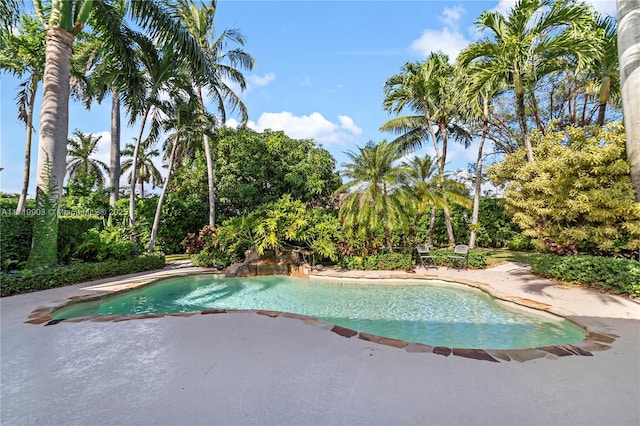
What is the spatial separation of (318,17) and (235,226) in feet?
25.7

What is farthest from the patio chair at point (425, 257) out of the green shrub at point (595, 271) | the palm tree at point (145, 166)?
the palm tree at point (145, 166)

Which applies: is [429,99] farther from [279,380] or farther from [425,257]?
[279,380]

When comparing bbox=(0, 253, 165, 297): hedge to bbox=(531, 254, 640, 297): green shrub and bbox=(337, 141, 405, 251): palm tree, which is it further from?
bbox=(531, 254, 640, 297): green shrub

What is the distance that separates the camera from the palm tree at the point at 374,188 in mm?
10570

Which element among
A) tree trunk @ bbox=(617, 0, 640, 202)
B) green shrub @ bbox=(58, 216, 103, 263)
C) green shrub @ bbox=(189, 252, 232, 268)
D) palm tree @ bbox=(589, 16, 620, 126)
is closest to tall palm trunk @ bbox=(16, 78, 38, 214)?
green shrub @ bbox=(58, 216, 103, 263)

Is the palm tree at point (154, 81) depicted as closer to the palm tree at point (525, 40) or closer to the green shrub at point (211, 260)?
the green shrub at point (211, 260)

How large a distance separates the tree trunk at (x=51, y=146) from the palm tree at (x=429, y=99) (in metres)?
12.5

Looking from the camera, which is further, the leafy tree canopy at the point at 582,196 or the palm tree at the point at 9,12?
the palm tree at the point at 9,12

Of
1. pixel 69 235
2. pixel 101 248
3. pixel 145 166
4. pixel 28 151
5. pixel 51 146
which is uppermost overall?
pixel 145 166

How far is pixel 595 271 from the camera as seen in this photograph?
6.84 meters

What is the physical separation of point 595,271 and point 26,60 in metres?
21.3

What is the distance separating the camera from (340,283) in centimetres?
950

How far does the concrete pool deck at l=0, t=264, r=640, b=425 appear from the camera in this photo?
7.71 ft

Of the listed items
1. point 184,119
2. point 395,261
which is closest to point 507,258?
point 395,261
